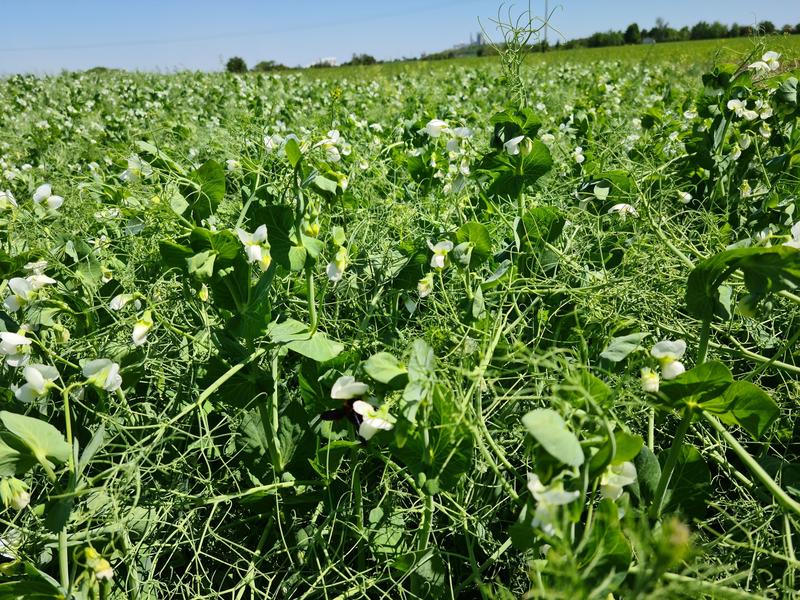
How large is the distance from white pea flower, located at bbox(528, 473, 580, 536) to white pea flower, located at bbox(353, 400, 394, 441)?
0.76 ft

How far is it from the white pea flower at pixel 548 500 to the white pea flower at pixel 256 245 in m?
0.58

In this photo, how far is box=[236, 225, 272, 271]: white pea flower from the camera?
991 millimetres

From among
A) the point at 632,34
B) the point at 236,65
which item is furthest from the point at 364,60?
the point at 632,34

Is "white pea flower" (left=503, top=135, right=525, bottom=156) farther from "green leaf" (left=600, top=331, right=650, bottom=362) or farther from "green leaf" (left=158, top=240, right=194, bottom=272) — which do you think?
"green leaf" (left=158, top=240, right=194, bottom=272)

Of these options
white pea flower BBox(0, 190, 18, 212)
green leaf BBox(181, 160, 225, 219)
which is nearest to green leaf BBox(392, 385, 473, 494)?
green leaf BBox(181, 160, 225, 219)

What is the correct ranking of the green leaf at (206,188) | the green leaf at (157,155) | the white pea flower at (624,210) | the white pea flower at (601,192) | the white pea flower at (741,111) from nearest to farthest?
the green leaf at (206,188), the green leaf at (157,155), the white pea flower at (624,210), the white pea flower at (601,192), the white pea flower at (741,111)

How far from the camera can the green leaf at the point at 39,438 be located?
35.2 inches

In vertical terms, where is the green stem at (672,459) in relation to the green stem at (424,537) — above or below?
above

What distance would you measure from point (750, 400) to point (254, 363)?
33.1 inches

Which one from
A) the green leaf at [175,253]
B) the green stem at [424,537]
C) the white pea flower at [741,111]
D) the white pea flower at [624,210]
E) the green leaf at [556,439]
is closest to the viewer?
the green leaf at [556,439]

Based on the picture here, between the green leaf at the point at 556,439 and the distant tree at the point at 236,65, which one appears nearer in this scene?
the green leaf at the point at 556,439

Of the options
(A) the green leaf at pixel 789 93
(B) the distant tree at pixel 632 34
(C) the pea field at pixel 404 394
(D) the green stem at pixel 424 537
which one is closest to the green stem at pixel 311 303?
(C) the pea field at pixel 404 394

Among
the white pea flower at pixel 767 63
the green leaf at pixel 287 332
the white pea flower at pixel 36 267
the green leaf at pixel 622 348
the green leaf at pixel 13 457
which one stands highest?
the white pea flower at pixel 767 63

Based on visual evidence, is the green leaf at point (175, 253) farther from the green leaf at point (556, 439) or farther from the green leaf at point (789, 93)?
the green leaf at point (789, 93)
